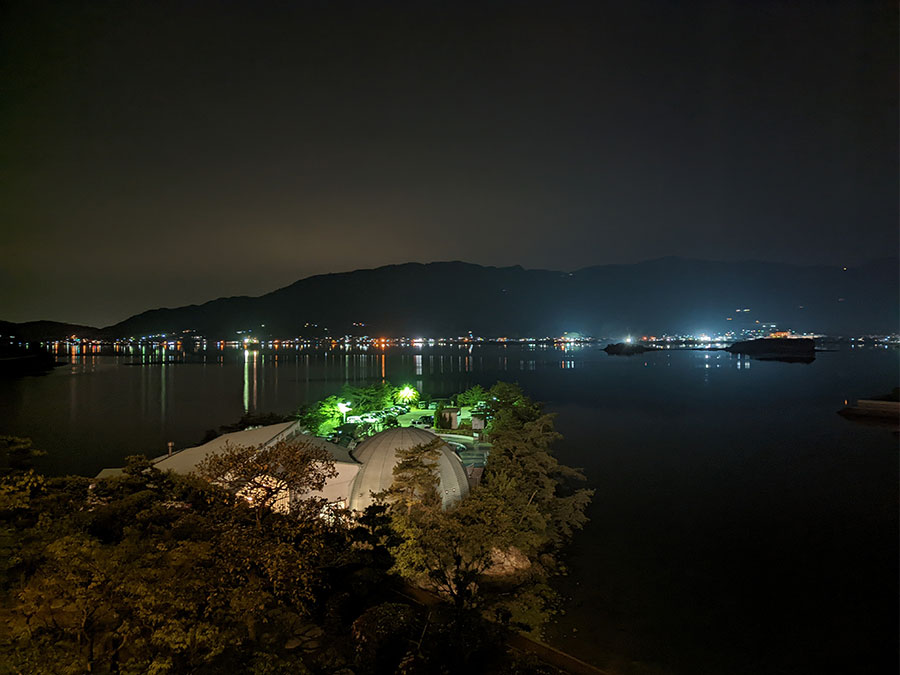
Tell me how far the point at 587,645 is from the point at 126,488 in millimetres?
9675

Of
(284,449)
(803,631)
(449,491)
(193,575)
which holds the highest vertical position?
(284,449)

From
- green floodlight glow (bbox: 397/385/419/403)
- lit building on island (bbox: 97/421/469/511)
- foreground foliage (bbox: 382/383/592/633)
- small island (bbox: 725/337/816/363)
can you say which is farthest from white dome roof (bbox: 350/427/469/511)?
small island (bbox: 725/337/816/363)

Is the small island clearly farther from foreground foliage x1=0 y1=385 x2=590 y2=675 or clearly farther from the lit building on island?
foreground foliage x1=0 y1=385 x2=590 y2=675

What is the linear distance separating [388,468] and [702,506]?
46.9ft

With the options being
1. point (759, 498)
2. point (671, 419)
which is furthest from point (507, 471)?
point (671, 419)

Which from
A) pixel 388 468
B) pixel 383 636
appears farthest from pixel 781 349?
pixel 383 636

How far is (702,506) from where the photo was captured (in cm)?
2194

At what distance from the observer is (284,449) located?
8828mm

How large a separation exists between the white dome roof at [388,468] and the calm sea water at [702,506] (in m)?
3.75

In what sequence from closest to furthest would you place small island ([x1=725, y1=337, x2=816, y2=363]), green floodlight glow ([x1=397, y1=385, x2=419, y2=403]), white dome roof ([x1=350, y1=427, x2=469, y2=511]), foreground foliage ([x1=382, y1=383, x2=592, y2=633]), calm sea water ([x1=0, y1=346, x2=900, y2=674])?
1. foreground foliage ([x1=382, y1=383, x2=592, y2=633])
2. calm sea water ([x1=0, y1=346, x2=900, y2=674])
3. white dome roof ([x1=350, y1=427, x2=469, y2=511])
4. green floodlight glow ([x1=397, y1=385, x2=419, y2=403])
5. small island ([x1=725, y1=337, x2=816, y2=363])

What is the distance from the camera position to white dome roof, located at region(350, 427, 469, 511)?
14.1 meters

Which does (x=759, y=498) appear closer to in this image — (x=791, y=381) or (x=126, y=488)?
(x=126, y=488)

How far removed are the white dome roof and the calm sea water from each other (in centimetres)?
375

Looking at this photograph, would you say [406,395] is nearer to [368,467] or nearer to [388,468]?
[368,467]
